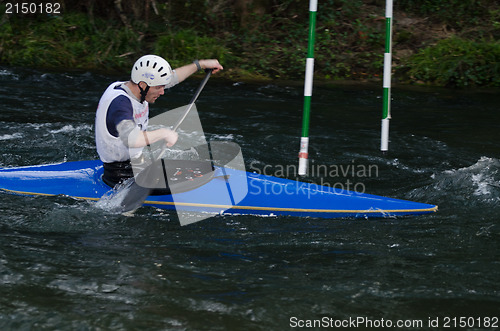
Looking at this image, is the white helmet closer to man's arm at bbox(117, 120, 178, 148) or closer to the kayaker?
the kayaker

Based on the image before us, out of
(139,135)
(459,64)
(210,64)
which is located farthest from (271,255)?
(459,64)

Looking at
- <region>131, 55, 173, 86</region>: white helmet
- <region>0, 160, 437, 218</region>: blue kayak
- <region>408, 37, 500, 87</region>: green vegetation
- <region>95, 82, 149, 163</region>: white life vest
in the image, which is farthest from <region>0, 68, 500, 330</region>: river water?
<region>408, 37, 500, 87</region>: green vegetation

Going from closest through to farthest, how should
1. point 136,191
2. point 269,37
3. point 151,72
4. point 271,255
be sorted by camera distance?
point 271,255 < point 151,72 < point 136,191 < point 269,37

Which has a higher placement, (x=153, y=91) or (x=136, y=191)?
(x=153, y=91)

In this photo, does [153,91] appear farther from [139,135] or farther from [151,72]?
[139,135]

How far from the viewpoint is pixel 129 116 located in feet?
12.9

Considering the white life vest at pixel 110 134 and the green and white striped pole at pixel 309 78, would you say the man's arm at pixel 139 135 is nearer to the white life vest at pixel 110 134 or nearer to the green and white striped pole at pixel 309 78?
the white life vest at pixel 110 134

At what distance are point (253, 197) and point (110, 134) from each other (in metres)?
1.09

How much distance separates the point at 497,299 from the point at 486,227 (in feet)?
3.28

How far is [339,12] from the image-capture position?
10633 mm

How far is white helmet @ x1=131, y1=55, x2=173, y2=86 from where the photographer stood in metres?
3.98

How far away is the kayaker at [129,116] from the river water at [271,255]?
418 millimetres

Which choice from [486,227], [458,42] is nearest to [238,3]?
[458,42]

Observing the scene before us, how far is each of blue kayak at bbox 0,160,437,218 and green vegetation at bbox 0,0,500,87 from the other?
17.4 ft
